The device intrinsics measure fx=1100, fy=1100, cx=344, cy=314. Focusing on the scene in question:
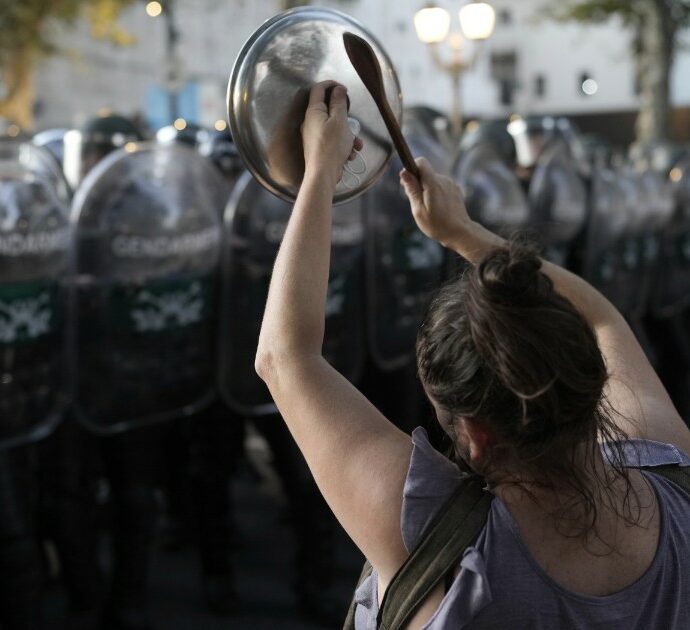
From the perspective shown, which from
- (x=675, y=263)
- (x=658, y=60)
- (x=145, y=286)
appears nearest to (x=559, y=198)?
(x=675, y=263)

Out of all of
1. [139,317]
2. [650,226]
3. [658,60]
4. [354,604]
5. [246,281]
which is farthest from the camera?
[658,60]

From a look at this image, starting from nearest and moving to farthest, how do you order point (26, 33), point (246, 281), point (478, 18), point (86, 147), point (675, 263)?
point (246, 281)
point (86, 147)
point (675, 263)
point (478, 18)
point (26, 33)

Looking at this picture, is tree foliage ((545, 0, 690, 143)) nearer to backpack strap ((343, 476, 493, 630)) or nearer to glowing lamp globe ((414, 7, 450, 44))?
glowing lamp globe ((414, 7, 450, 44))

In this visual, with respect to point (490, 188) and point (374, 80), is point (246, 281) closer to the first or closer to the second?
point (490, 188)

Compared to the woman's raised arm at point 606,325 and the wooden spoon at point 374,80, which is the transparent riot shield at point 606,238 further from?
the wooden spoon at point 374,80

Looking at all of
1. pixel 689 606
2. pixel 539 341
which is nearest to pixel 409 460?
pixel 539 341

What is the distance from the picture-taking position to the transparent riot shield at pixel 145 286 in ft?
11.4

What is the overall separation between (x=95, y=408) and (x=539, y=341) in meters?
2.52

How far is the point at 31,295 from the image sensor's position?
10.6 ft

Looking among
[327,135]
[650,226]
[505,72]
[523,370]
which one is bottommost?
[505,72]

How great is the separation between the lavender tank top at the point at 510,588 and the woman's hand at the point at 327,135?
357mm

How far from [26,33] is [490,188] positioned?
14247mm

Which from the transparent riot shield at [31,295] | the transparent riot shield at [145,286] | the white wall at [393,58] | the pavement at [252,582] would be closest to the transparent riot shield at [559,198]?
the pavement at [252,582]

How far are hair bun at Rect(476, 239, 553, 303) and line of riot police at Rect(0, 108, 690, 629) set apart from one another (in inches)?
67.7
